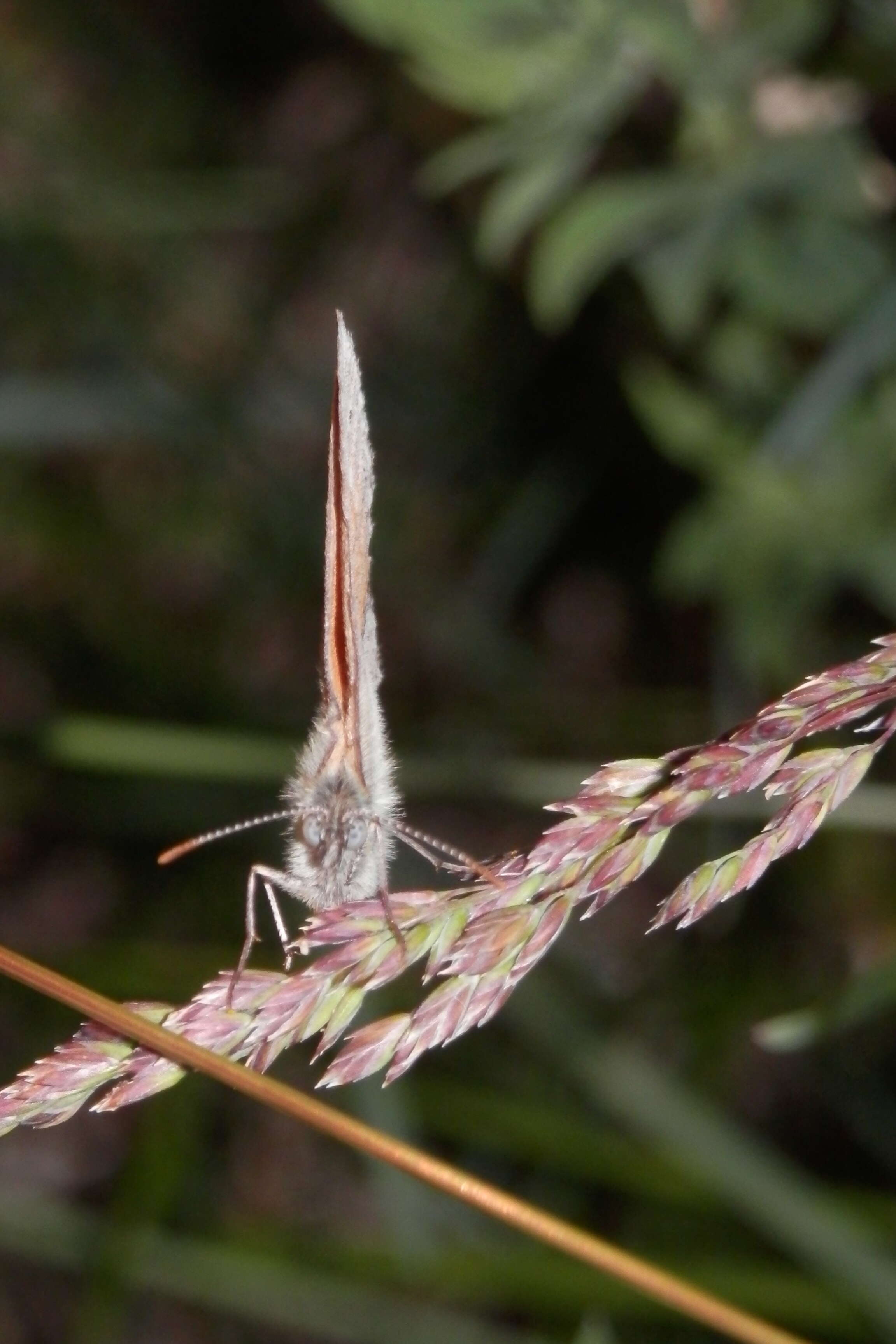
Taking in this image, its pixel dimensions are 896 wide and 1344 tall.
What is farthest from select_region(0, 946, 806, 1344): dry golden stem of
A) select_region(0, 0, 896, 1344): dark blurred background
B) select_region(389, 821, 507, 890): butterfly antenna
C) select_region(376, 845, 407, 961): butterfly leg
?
select_region(0, 0, 896, 1344): dark blurred background

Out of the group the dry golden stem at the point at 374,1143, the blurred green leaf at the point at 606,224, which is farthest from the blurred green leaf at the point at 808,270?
the dry golden stem at the point at 374,1143

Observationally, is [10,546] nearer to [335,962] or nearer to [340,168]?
[340,168]

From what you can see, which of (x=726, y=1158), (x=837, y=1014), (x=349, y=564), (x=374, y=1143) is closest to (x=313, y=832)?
(x=349, y=564)

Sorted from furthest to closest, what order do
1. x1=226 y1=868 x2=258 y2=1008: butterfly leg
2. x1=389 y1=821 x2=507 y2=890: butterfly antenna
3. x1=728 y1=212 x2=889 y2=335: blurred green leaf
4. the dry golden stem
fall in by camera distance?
x1=728 y1=212 x2=889 y2=335: blurred green leaf
x1=389 y1=821 x2=507 y2=890: butterfly antenna
x1=226 y1=868 x2=258 y2=1008: butterfly leg
the dry golden stem

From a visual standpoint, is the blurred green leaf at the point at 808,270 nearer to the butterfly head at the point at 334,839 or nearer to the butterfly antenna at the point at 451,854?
the butterfly antenna at the point at 451,854

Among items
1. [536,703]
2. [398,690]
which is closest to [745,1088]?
[536,703]

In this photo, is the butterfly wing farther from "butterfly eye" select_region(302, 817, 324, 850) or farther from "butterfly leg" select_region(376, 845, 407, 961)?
"butterfly leg" select_region(376, 845, 407, 961)

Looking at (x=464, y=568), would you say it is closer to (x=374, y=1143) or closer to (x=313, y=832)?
(x=313, y=832)
